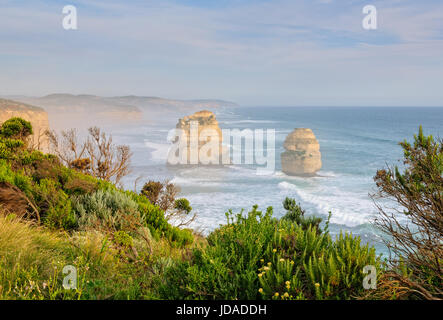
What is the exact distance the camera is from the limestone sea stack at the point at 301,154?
214 feet

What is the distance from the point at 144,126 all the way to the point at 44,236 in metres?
110

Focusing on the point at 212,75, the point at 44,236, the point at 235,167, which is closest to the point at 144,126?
the point at 212,75

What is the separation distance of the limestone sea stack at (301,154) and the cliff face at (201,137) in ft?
48.2

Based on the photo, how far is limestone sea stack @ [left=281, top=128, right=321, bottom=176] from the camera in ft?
214

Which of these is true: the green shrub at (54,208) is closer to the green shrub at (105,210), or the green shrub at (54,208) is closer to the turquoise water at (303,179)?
the green shrub at (105,210)

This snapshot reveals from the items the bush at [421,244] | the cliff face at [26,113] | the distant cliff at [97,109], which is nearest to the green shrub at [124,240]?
the bush at [421,244]

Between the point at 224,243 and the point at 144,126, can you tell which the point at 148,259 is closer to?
the point at 224,243

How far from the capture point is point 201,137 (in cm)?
6775

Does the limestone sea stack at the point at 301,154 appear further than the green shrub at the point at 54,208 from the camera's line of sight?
Yes

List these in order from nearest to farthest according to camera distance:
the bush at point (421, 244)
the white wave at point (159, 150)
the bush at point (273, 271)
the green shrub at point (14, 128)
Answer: the bush at point (273, 271) → the bush at point (421, 244) → the green shrub at point (14, 128) → the white wave at point (159, 150)

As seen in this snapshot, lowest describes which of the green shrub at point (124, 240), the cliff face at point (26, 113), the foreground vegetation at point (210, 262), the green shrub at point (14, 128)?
the green shrub at point (124, 240)
